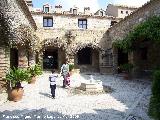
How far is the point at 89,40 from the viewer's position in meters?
27.1

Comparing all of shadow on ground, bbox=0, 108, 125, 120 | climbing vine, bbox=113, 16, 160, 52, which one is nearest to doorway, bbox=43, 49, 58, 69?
climbing vine, bbox=113, 16, 160, 52

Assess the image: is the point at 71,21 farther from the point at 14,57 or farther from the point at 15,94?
the point at 15,94

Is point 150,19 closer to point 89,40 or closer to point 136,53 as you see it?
point 136,53

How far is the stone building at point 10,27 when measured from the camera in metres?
7.15

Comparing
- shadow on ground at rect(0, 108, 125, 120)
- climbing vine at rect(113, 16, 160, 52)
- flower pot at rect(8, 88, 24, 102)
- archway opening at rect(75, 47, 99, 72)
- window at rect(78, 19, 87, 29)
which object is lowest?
shadow on ground at rect(0, 108, 125, 120)

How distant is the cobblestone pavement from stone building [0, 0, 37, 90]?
6.42 feet

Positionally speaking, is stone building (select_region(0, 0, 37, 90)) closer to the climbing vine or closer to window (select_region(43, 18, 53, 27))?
window (select_region(43, 18, 53, 27))

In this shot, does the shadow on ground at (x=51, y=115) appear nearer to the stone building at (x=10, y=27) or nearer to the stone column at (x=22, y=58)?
the stone building at (x=10, y=27)

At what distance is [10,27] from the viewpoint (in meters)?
7.32

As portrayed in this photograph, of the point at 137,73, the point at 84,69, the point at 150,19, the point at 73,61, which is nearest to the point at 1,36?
the point at 150,19

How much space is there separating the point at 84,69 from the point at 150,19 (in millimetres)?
12460

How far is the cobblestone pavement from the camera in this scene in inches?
367

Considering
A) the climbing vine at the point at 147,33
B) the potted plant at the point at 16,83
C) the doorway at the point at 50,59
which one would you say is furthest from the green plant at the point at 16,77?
the doorway at the point at 50,59

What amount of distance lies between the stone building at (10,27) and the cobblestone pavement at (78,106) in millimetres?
1957
